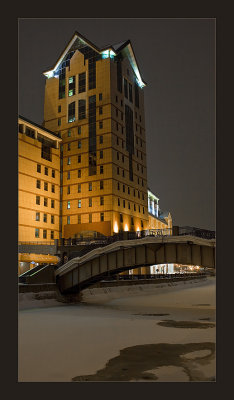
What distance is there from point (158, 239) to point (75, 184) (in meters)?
51.0

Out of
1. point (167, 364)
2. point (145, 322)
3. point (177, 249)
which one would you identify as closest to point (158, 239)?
point (177, 249)

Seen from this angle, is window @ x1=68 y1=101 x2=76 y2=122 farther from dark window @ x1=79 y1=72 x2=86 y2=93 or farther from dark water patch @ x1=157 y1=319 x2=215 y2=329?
dark water patch @ x1=157 y1=319 x2=215 y2=329

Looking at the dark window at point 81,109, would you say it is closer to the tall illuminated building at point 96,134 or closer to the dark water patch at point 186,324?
the tall illuminated building at point 96,134

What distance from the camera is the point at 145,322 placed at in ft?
83.4

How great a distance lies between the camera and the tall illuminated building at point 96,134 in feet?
258

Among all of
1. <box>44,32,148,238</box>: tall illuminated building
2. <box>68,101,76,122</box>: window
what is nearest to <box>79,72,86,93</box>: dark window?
<box>44,32,148,238</box>: tall illuminated building

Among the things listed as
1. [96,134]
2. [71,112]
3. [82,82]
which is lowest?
[96,134]

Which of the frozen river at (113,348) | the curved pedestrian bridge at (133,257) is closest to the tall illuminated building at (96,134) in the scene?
the curved pedestrian bridge at (133,257)

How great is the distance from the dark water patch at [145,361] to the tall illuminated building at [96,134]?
5937 cm

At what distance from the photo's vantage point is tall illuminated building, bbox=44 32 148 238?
258 feet

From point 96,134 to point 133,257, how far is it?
163 ft

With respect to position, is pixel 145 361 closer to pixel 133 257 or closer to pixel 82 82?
pixel 133 257

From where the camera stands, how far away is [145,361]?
1375cm

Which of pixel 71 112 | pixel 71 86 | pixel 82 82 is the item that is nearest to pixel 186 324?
pixel 71 112
